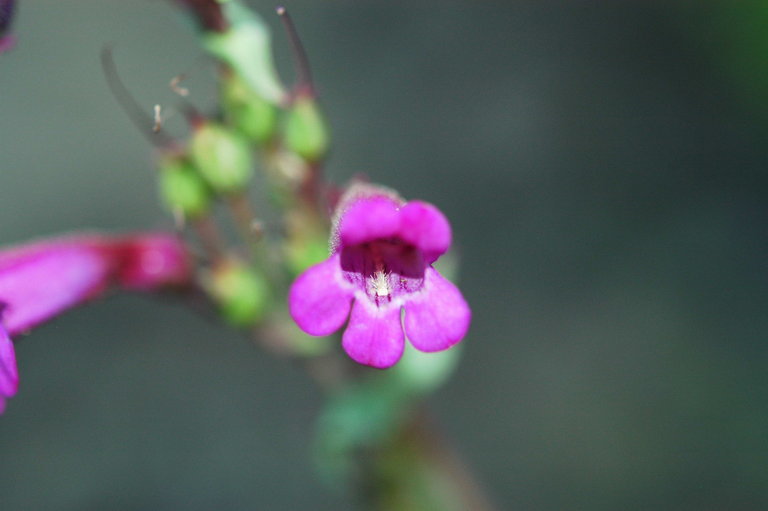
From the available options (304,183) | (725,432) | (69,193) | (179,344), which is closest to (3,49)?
(304,183)

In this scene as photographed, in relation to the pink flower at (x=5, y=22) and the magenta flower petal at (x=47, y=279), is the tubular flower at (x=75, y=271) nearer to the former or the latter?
the magenta flower petal at (x=47, y=279)

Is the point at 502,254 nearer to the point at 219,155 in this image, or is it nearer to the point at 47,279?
the point at 219,155

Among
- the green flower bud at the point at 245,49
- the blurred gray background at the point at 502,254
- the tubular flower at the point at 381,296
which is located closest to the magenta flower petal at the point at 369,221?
the tubular flower at the point at 381,296

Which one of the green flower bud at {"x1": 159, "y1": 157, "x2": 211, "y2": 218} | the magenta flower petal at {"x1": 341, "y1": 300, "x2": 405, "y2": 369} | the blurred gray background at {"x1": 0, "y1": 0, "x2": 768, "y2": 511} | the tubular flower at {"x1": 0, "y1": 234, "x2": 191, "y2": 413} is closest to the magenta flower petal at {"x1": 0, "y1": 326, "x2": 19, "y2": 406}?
the tubular flower at {"x1": 0, "y1": 234, "x2": 191, "y2": 413}

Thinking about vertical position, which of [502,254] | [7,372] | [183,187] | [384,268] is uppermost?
[502,254]

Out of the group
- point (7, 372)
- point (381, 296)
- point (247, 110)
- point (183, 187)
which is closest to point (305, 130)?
point (247, 110)

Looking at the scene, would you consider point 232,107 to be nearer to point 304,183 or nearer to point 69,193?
point 304,183
